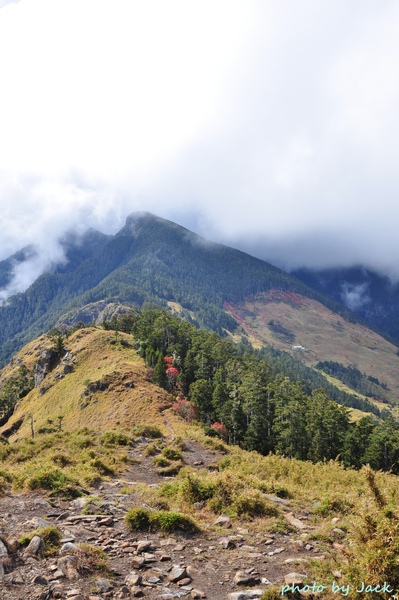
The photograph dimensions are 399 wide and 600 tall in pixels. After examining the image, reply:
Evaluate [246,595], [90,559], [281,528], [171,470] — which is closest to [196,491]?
[281,528]

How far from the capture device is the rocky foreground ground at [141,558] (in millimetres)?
9859

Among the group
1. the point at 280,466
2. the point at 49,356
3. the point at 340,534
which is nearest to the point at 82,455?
the point at 280,466

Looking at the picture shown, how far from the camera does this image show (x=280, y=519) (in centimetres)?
1571

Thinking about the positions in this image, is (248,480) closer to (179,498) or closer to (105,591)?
(179,498)

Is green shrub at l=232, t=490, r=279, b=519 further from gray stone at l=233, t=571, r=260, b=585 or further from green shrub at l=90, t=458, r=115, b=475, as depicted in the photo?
green shrub at l=90, t=458, r=115, b=475

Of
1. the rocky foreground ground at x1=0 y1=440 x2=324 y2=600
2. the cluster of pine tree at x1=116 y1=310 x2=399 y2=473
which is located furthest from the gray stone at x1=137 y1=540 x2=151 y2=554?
the cluster of pine tree at x1=116 y1=310 x2=399 y2=473

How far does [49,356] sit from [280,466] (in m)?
103

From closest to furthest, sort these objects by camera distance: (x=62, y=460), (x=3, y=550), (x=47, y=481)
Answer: (x=3, y=550), (x=47, y=481), (x=62, y=460)

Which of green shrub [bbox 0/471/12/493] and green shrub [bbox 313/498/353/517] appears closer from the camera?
green shrub [bbox 313/498/353/517]

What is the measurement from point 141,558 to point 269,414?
5987 centimetres

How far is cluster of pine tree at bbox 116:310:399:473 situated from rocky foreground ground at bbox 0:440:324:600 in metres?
35.5

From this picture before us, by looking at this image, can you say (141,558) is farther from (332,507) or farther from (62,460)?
(62,460)

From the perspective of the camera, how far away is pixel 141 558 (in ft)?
38.4

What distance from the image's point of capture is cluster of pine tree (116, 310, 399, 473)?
57.4 m
